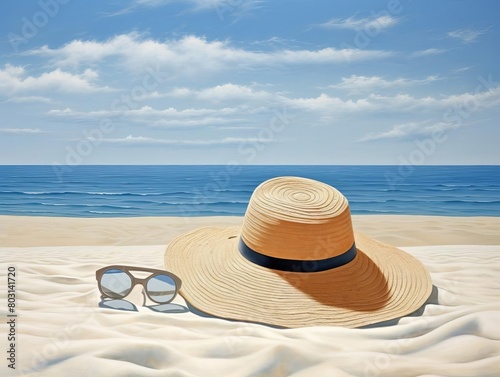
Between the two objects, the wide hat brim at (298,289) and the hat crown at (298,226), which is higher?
the hat crown at (298,226)

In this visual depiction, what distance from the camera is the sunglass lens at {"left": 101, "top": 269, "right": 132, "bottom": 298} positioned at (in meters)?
2.85

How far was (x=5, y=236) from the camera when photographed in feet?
26.9

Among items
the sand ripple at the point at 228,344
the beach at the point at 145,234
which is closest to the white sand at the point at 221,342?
the sand ripple at the point at 228,344

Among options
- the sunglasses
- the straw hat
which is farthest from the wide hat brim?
the sunglasses

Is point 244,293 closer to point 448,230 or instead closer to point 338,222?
point 338,222

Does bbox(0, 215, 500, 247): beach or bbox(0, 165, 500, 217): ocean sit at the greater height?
bbox(0, 165, 500, 217): ocean

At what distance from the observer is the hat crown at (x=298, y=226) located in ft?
9.25

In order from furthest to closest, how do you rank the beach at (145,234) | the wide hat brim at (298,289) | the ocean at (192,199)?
the ocean at (192,199), the beach at (145,234), the wide hat brim at (298,289)

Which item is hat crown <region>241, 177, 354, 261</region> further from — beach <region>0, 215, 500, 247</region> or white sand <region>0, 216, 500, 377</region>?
beach <region>0, 215, 500, 247</region>

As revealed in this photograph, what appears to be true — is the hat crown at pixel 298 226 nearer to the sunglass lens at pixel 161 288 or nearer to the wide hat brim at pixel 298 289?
the wide hat brim at pixel 298 289

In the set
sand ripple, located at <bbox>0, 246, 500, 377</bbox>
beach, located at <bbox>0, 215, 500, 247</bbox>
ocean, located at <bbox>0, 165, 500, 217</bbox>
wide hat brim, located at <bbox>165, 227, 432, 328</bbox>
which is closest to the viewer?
sand ripple, located at <bbox>0, 246, 500, 377</bbox>

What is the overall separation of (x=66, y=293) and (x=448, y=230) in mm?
8313

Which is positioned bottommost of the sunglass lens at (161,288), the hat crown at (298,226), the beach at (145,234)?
the sunglass lens at (161,288)

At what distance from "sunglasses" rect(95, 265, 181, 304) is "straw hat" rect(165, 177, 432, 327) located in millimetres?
100
